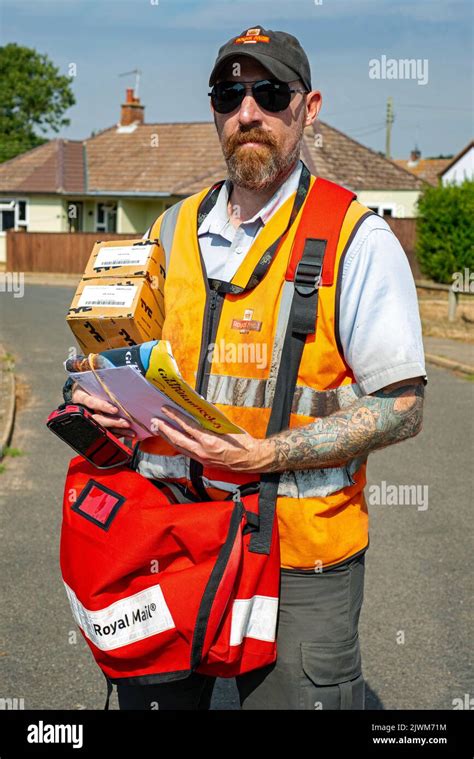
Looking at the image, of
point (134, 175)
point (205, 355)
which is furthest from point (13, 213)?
point (205, 355)

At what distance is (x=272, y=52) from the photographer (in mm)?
2551

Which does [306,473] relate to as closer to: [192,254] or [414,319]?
[414,319]

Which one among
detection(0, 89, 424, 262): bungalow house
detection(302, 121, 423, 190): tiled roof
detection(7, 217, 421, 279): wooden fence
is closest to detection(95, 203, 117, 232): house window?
detection(0, 89, 424, 262): bungalow house

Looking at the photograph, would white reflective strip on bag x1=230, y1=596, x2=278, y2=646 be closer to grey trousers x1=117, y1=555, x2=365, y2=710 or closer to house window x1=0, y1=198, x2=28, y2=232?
grey trousers x1=117, y1=555, x2=365, y2=710

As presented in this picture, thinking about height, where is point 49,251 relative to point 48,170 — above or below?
below

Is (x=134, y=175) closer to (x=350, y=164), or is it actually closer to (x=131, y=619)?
(x=350, y=164)

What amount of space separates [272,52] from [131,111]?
4582 centimetres

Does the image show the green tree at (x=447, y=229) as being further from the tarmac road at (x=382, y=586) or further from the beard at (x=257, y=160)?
the beard at (x=257, y=160)

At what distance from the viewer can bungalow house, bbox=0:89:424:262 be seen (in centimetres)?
3938

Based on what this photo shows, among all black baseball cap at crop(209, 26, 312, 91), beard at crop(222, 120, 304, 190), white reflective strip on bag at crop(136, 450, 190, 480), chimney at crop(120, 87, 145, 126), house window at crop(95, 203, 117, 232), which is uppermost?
chimney at crop(120, 87, 145, 126)

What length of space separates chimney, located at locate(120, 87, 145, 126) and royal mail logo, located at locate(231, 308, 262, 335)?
151 ft

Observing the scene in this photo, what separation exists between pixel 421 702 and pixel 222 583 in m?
2.44

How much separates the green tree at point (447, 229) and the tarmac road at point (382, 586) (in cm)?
1435

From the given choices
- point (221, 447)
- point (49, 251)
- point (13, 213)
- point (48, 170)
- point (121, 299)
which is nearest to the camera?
point (221, 447)
